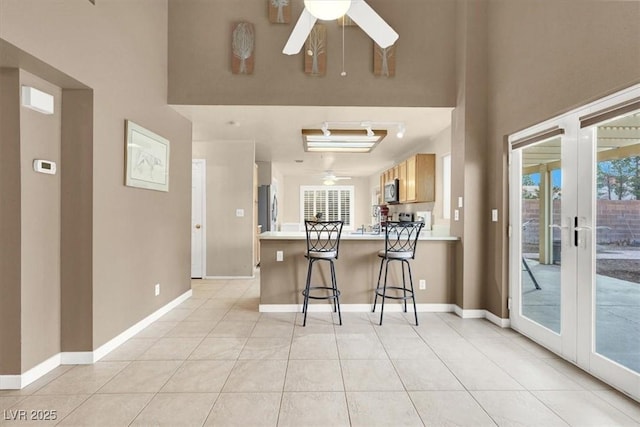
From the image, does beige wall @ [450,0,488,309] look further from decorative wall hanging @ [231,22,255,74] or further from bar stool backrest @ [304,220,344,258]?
decorative wall hanging @ [231,22,255,74]

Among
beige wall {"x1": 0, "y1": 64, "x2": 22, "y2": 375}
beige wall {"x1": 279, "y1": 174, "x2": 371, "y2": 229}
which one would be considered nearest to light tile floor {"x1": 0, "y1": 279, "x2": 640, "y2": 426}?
beige wall {"x1": 0, "y1": 64, "x2": 22, "y2": 375}

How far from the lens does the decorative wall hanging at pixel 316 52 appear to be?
12.2 feet

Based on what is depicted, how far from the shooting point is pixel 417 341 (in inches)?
116

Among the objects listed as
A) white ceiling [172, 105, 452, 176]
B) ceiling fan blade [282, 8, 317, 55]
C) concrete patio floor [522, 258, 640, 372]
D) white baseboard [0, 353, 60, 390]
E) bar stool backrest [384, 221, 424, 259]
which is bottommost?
white baseboard [0, 353, 60, 390]

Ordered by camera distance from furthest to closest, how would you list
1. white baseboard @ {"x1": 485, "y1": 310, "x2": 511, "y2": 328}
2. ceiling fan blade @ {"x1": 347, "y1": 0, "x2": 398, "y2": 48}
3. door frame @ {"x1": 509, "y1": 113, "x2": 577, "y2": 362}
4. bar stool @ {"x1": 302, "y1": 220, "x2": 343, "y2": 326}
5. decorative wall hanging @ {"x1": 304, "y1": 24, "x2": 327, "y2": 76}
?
1. decorative wall hanging @ {"x1": 304, "y1": 24, "x2": 327, "y2": 76}
2. bar stool @ {"x1": 302, "y1": 220, "x2": 343, "y2": 326}
3. white baseboard @ {"x1": 485, "y1": 310, "x2": 511, "y2": 328}
4. door frame @ {"x1": 509, "y1": 113, "x2": 577, "y2": 362}
5. ceiling fan blade @ {"x1": 347, "y1": 0, "x2": 398, "y2": 48}

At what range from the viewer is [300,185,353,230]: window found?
35.7ft

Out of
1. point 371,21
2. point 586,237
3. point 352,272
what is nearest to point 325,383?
point 352,272

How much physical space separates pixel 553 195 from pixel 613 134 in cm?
66

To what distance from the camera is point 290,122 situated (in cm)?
441

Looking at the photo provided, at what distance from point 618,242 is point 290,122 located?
11.6ft

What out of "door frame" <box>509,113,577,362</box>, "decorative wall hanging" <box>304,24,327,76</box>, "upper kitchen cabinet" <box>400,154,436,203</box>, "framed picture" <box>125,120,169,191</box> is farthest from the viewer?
"upper kitchen cabinet" <box>400,154,436,203</box>

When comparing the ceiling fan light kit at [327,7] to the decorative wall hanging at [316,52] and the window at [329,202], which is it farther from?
the window at [329,202]

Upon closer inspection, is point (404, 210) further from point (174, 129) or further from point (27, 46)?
point (27, 46)

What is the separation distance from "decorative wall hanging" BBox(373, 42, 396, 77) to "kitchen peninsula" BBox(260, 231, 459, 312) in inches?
73.6
